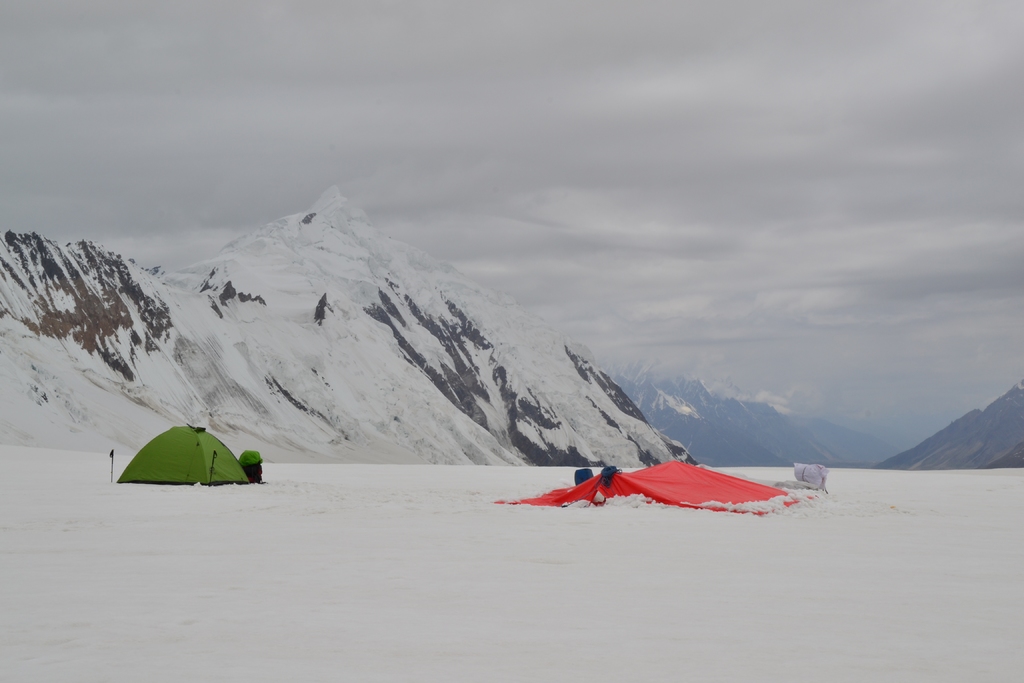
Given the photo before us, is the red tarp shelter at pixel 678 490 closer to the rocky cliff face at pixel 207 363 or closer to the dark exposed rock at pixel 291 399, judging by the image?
the rocky cliff face at pixel 207 363

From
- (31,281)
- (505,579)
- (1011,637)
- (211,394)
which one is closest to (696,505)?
(505,579)

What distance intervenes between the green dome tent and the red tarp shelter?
11.0 metres

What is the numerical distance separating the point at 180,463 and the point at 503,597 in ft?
68.0

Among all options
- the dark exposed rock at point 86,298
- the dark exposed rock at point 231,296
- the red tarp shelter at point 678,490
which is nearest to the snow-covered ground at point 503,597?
the red tarp shelter at point 678,490

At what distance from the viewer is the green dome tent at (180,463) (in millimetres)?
27391

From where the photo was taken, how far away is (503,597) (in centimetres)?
977

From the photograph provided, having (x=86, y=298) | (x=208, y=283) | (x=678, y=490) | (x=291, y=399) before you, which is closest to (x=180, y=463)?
(x=678, y=490)

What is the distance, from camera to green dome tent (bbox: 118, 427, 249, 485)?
1078 inches

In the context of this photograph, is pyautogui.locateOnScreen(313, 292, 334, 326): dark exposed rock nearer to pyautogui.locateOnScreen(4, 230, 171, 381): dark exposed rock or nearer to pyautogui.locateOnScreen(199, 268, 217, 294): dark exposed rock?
pyautogui.locateOnScreen(199, 268, 217, 294): dark exposed rock

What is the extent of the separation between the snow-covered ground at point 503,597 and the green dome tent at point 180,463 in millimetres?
8181

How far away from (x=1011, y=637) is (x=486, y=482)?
88.8 ft

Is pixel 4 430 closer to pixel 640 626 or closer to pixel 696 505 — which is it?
pixel 696 505

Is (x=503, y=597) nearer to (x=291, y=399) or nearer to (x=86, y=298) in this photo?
(x=86, y=298)

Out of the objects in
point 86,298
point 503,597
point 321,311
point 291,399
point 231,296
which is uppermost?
point 321,311
